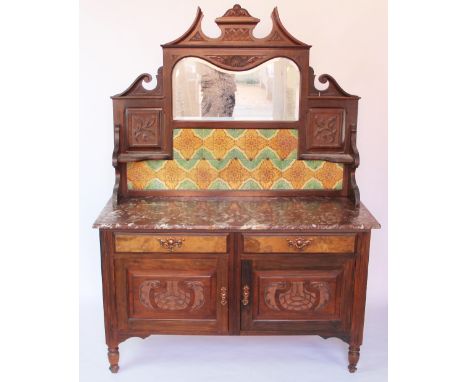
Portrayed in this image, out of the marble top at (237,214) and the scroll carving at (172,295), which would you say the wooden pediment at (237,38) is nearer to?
the marble top at (237,214)

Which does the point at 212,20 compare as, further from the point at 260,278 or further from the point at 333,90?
the point at 260,278

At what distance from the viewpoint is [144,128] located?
9.95 ft

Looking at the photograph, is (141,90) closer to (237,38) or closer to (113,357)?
(237,38)

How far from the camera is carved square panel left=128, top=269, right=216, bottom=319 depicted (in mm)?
2691

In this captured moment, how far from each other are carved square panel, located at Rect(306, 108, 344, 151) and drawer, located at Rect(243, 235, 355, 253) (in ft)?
2.04

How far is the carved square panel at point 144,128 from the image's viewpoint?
9.88 feet

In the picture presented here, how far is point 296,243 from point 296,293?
26 cm

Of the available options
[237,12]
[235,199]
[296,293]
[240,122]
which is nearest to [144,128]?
[240,122]

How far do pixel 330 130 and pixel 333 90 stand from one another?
22 centimetres

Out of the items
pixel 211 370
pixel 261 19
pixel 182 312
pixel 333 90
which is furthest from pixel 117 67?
pixel 211 370

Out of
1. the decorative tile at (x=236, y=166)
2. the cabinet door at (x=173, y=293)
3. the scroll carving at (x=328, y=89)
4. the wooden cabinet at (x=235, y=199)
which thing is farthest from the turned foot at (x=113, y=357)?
the scroll carving at (x=328, y=89)

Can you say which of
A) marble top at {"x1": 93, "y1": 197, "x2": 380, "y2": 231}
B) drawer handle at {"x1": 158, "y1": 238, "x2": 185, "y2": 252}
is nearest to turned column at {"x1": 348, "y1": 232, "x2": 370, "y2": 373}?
marble top at {"x1": 93, "y1": 197, "x2": 380, "y2": 231}

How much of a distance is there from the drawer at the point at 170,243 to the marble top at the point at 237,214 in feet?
0.19

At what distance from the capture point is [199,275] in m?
2.69
